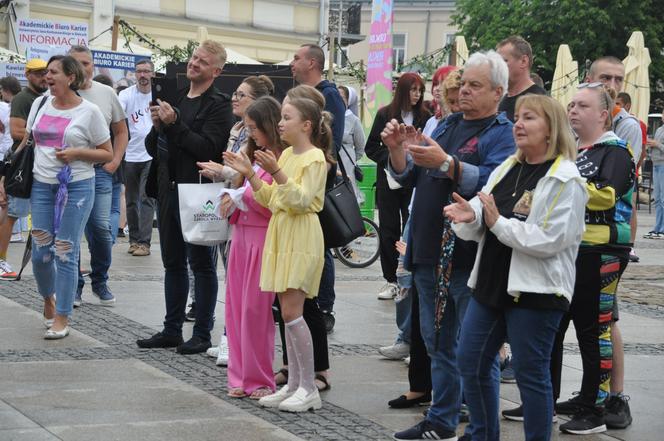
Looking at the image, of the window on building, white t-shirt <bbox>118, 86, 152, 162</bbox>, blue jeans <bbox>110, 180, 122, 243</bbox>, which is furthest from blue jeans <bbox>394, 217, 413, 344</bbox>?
the window on building

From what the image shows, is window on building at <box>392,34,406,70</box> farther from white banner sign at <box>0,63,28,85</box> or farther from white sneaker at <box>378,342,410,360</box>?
white sneaker at <box>378,342,410,360</box>

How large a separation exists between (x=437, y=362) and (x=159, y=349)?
266 centimetres

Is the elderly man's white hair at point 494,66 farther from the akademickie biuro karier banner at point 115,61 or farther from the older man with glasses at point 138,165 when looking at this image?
the akademickie biuro karier banner at point 115,61

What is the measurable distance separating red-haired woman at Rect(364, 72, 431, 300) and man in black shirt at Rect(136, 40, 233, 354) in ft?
5.28

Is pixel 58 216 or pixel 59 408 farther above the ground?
pixel 58 216

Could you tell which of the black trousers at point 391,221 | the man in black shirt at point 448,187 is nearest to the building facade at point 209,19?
the black trousers at point 391,221

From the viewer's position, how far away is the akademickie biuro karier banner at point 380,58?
56.2ft

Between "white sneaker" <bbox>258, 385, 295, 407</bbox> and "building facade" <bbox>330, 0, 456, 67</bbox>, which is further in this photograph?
"building facade" <bbox>330, 0, 456, 67</bbox>

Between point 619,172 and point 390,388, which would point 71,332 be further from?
point 619,172

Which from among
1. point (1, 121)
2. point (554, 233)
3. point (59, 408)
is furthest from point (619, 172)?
point (1, 121)

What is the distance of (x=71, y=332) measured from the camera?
852 centimetres

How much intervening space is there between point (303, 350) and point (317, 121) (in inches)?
48.6

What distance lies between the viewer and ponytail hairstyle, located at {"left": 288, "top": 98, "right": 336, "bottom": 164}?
21.2 ft

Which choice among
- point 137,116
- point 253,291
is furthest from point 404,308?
point 137,116
